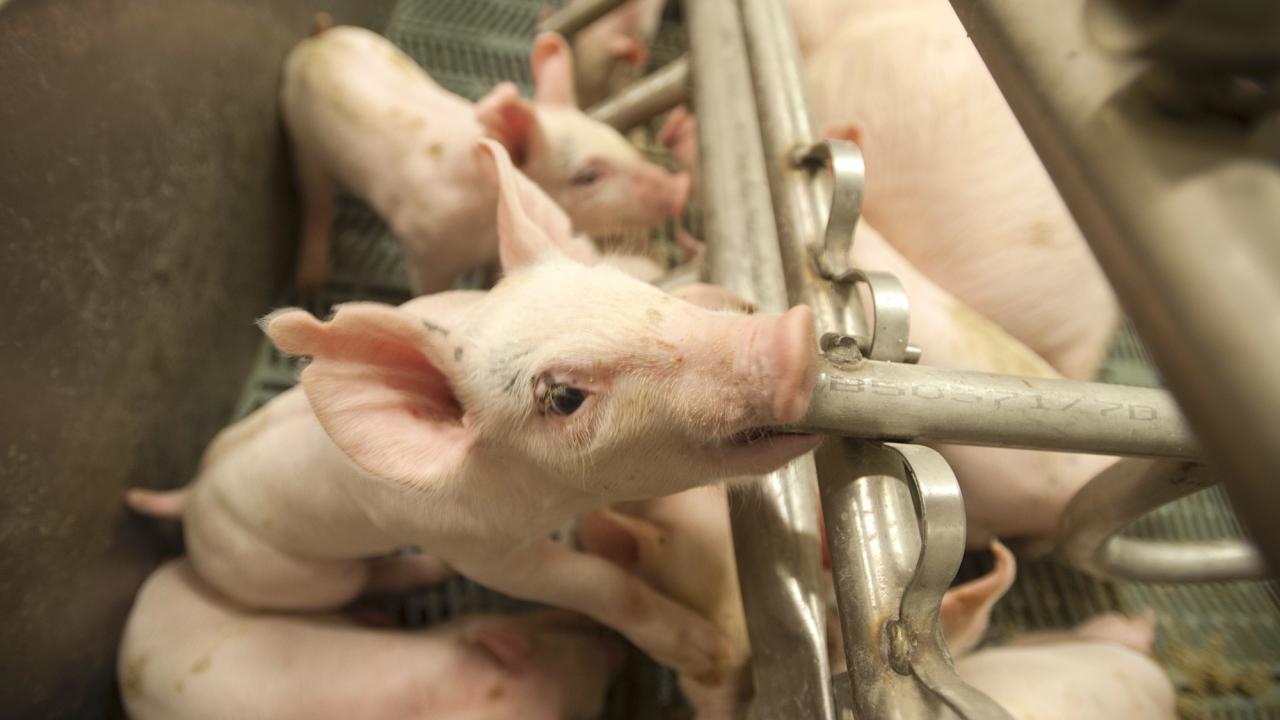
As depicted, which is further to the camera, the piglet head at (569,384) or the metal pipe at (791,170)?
the metal pipe at (791,170)

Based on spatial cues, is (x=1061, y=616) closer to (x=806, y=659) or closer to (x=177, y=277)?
(x=806, y=659)

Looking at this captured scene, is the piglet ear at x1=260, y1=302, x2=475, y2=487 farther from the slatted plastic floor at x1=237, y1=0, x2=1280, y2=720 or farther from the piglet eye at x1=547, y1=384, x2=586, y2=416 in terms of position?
the slatted plastic floor at x1=237, y1=0, x2=1280, y2=720

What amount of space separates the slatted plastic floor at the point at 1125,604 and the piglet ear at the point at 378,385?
0.84 m

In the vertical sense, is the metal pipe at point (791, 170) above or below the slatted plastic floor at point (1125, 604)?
above

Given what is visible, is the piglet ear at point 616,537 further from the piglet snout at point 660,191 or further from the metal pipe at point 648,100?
the metal pipe at point 648,100

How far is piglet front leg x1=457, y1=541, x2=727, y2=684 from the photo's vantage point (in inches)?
43.8

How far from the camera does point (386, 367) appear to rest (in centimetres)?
85

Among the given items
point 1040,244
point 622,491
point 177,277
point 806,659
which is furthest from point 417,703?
point 1040,244

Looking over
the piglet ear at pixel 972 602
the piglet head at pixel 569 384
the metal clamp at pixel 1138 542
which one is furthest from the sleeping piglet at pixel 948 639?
the piglet head at pixel 569 384

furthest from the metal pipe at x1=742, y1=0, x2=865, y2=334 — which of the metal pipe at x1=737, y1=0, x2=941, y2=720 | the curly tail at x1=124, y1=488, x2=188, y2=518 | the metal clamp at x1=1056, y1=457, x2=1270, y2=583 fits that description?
the curly tail at x1=124, y1=488, x2=188, y2=518

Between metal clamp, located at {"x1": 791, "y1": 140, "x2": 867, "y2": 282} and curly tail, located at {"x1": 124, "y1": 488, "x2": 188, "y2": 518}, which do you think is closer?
metal clamp, located at {"x1": 791, "y1": 140, "x2": 867, "y2": 282}

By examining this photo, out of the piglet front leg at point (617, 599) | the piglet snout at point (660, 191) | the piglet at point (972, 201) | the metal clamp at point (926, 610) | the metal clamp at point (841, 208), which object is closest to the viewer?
the metal clamp at point (926, 610)

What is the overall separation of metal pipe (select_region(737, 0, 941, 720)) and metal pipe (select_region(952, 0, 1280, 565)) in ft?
1.47

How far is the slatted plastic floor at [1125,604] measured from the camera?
4.94ft
